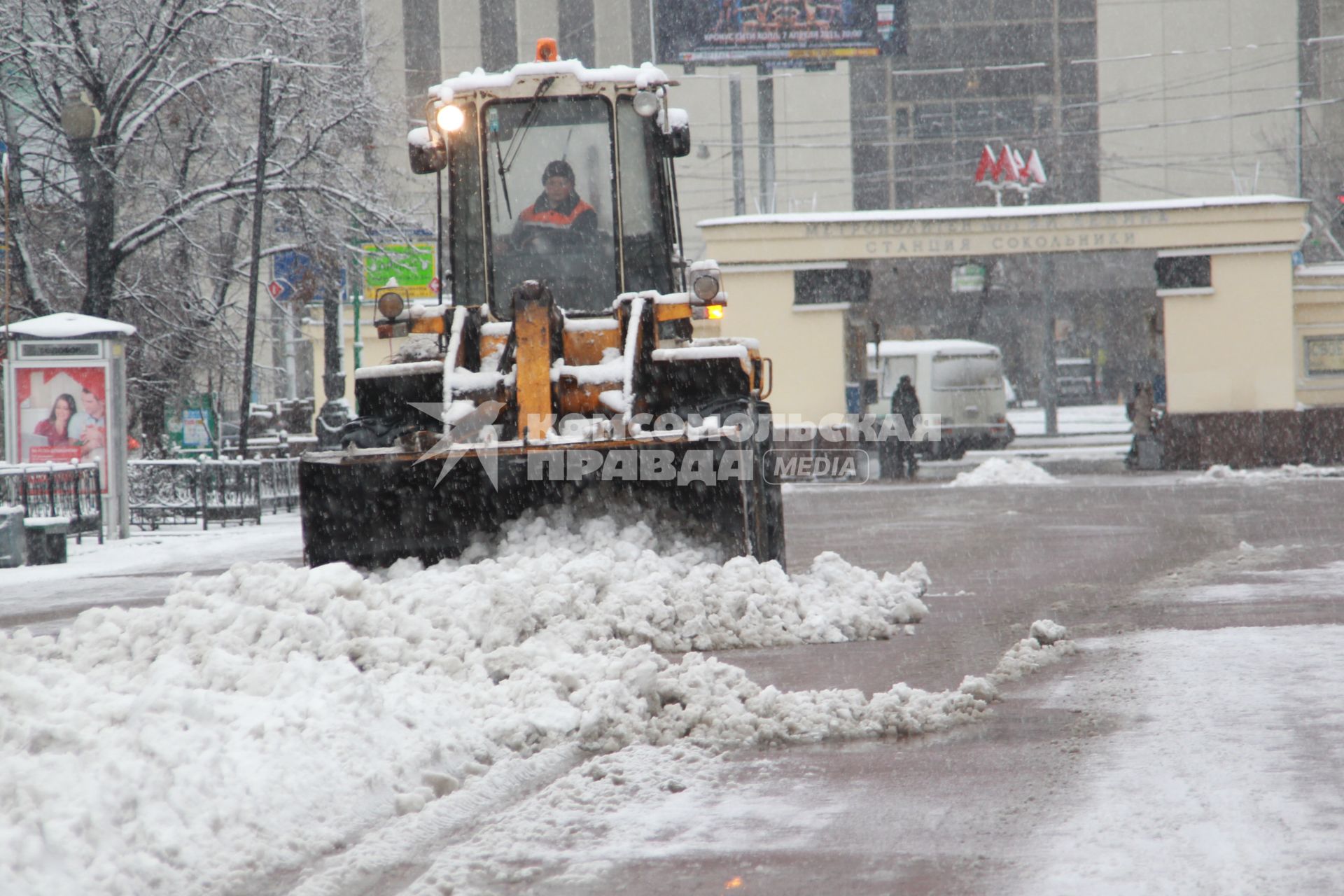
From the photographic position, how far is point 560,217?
10.9 metres

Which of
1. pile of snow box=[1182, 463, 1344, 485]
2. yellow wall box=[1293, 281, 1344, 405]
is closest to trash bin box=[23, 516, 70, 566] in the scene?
pile of snow box=[1182, 463, 1344, 485]

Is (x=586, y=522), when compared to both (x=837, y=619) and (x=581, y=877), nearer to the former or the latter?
(x=837, y=619)

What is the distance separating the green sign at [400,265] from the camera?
24.6 metres

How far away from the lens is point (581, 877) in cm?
433

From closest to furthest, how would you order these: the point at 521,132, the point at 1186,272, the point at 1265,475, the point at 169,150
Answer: the point at 521,132 < the point at 169,150 < the point at 1265,475 < the point at 1186,272

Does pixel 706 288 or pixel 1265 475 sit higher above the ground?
pixel 706 288

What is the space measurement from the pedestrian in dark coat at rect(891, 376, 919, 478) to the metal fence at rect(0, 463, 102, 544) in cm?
1533

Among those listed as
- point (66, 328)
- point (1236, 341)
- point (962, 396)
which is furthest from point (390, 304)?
point (962, 396)

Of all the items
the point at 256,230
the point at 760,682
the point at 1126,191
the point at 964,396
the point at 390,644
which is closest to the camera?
the point at 390,644

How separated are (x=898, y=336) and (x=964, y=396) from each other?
1840 centimetres

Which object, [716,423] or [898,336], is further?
[898,336]

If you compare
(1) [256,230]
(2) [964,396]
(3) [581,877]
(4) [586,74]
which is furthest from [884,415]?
(3) [581,877]

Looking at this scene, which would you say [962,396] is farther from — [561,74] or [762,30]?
[561,74]

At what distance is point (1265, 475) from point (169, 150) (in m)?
18.0
